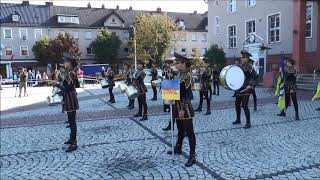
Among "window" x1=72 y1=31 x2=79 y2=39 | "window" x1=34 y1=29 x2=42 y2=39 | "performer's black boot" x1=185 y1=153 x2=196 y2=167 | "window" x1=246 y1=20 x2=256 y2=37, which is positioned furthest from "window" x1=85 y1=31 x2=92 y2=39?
"performer's black boot" x1=185 y1=153 x2=196 y2=167

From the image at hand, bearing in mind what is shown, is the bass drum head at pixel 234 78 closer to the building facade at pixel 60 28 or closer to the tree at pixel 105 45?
the building facade at pixel 60 28

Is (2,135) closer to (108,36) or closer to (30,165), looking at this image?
(30,165)

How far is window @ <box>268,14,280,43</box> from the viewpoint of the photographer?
86.8ft

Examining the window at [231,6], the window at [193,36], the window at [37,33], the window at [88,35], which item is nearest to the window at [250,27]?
the window at [231,6]

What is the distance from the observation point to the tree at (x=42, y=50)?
1954 inches

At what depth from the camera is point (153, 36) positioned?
157 feet

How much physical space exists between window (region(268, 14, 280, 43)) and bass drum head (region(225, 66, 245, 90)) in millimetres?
18927

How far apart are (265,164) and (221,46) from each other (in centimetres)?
2885

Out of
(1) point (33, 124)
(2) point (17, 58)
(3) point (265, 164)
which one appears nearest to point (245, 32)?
(1) point (33, 124)

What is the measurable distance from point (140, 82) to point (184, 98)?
15.4ft

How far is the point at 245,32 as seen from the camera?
30.4 metres

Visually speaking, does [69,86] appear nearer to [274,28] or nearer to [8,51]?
[274,28]

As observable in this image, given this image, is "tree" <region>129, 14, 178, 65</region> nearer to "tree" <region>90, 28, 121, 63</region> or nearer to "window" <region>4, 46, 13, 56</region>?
"tree" <region>90, 28, 121, 63</region>

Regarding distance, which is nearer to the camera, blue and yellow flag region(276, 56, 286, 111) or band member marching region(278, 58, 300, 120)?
band member marching region(278, 58, 300, 120)
